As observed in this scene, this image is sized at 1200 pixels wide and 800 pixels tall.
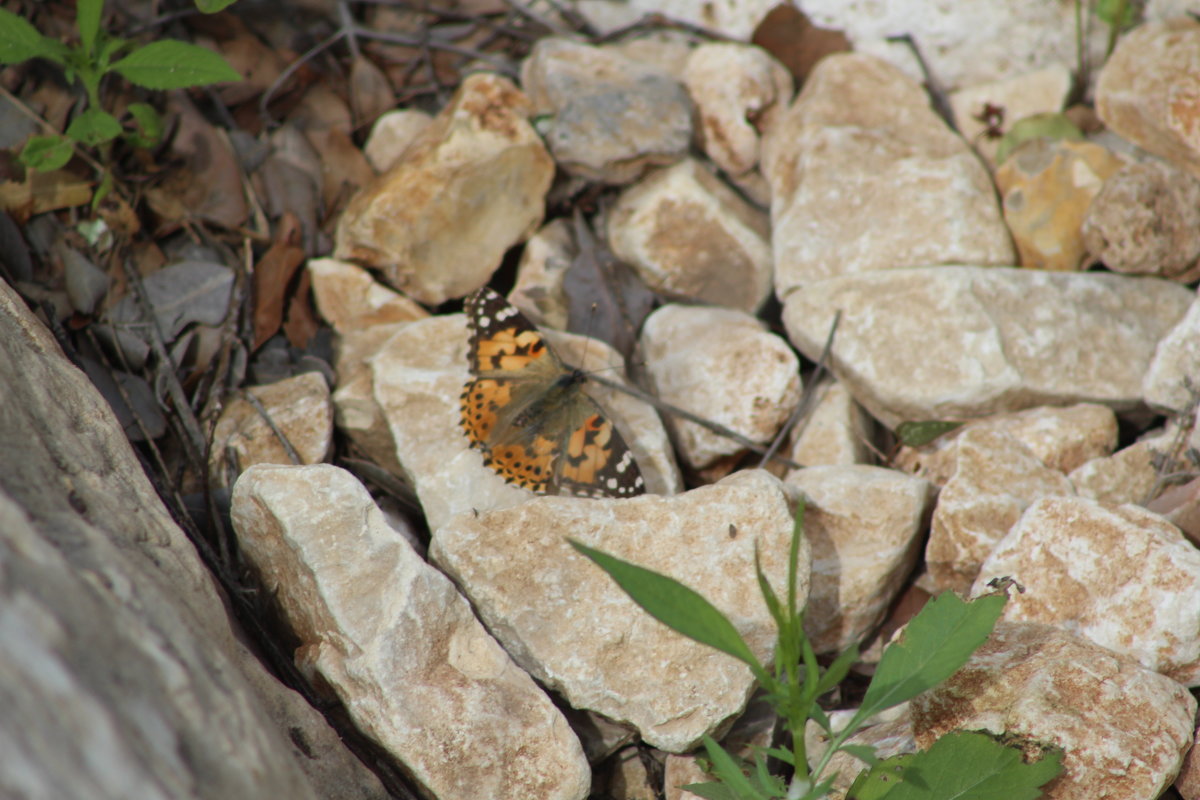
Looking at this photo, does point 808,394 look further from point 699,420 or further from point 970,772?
point 970,772

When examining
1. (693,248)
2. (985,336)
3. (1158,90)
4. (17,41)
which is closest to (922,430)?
(985,336)

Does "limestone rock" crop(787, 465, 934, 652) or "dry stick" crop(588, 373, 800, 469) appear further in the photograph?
"dry stick" crop(588, 373, 800, 469)

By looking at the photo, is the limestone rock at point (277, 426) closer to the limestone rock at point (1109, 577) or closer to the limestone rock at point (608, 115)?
the limestone rock at point (608, 115)

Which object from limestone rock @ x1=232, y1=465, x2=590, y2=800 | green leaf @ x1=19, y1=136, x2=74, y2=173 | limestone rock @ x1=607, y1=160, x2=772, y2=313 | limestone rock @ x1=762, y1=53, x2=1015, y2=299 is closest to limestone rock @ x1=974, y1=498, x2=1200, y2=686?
limestone rock @ x1=762, y1=53, x2=1015, y2=299

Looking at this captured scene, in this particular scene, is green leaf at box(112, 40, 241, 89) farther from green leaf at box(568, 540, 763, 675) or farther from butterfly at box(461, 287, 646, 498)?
green leaf at box(568, 540, 763, 675)

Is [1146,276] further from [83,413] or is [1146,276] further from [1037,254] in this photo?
[83,413]

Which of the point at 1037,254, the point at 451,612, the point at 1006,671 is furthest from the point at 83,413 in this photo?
the point at 1037,254
